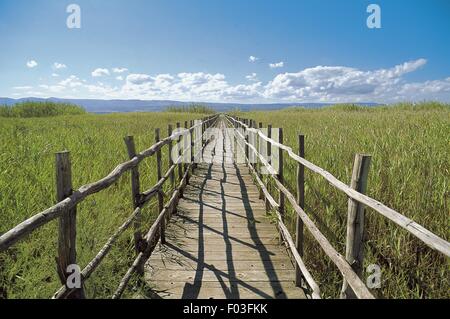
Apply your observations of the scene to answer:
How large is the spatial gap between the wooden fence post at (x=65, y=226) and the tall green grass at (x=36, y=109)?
31.7m

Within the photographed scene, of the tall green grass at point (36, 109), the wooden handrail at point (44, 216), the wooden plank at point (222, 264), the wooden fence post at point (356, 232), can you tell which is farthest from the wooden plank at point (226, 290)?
the tall green grass at point (36, 109)

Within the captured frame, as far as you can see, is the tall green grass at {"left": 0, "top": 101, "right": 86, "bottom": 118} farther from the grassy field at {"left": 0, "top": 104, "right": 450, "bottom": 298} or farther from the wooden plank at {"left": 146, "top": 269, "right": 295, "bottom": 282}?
the wooden plank at {"left": 146, "top": 269, "right": 295, "bottom": 282}

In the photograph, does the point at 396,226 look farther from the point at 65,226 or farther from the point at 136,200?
the point at 65,226

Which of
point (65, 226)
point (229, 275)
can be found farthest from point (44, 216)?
point (229, 275)

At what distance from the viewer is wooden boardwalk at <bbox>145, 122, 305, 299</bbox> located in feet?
9.36

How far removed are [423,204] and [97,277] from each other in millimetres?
3113

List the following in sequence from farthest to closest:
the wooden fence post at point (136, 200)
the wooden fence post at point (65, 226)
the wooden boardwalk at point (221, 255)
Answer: the wooden fence post at point (136, 200) < the wooden boardwalk at point (221, 255) < the wooden fence post at point (65, 226)

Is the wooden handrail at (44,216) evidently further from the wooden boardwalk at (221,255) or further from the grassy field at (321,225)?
the wooden boardwalk at (221,255)

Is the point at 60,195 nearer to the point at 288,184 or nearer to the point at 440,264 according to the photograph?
the point at 440,264

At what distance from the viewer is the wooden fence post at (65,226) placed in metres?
1.79

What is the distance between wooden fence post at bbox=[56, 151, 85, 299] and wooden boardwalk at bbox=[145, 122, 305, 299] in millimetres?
1093

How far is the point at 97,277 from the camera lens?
2.52m

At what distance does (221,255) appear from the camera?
3549 millimetres
